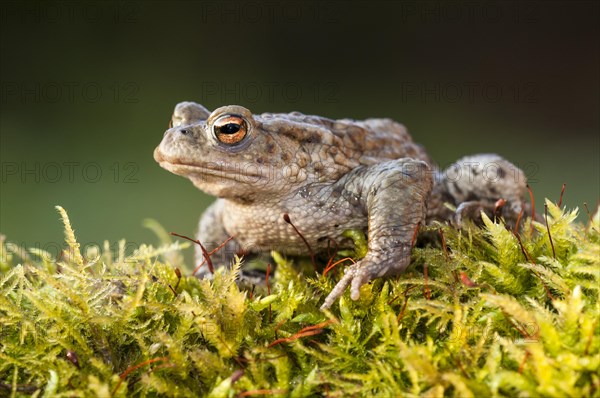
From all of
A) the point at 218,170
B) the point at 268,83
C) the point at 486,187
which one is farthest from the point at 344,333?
the point at 268,83

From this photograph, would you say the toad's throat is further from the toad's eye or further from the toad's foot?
the toad's foot

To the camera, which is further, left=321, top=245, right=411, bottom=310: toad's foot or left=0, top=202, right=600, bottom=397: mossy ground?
left=321, top=245, right=411, bottom=310: toad's foot

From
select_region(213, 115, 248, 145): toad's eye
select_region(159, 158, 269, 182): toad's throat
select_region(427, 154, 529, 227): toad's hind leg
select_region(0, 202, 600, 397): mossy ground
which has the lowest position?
select_region(0, 202, 600, 397): mossy ground

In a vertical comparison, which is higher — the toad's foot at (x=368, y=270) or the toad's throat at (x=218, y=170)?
the toad's throat at (x=218, y=170)

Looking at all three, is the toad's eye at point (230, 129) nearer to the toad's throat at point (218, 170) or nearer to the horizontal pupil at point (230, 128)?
the horizontal pupil at point (230, 128)

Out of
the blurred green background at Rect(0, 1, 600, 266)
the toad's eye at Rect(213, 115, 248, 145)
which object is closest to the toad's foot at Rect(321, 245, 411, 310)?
the toad's eye at Rect(213, 115, 248, 145)

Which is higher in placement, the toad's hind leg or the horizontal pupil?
the horizontal pupil

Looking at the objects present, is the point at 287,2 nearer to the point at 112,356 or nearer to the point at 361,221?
the point at 361,221

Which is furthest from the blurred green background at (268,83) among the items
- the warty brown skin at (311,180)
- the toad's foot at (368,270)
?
the toad's foot at (368,270)
